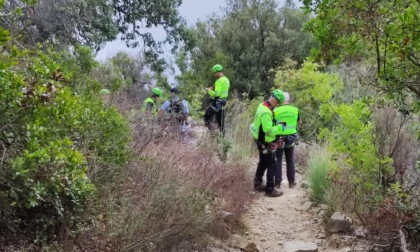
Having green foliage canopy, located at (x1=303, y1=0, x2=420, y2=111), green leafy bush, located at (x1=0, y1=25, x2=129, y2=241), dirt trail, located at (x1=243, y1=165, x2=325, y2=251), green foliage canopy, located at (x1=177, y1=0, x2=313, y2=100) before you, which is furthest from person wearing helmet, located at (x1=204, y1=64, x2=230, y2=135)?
green foliage canopy, located at (x1=177, y1=0, x2=313, y2=100)

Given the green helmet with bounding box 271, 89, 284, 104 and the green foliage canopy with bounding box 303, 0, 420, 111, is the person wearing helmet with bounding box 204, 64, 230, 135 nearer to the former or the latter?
the green helmet with bounding box 271, 89, 284, 104

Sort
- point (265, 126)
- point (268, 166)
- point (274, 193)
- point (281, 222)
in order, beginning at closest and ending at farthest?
point (281, 222), point (265, 126), point (268, 166), point (274, 193)

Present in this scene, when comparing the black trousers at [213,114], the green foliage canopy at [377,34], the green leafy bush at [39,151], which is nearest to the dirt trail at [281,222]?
the black trousers at [213,114]

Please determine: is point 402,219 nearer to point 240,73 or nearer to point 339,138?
point 339,138

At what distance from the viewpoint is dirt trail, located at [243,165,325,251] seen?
6.27 meters

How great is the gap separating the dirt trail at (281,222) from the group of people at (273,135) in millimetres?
303

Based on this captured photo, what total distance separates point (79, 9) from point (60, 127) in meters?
7.65

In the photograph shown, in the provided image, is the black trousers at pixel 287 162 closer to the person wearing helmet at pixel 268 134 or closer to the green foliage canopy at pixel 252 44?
the person wearing helmet at pixel 268 134

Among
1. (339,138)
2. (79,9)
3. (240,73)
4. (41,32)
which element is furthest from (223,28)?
(339,138)

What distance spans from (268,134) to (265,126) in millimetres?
193

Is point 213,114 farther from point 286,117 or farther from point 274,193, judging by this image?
point 274,193

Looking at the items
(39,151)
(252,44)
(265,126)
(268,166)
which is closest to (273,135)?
(265,126)

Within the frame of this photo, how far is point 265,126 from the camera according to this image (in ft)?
24.3

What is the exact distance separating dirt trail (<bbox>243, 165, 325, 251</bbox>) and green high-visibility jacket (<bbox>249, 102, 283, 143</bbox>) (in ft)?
3.56
